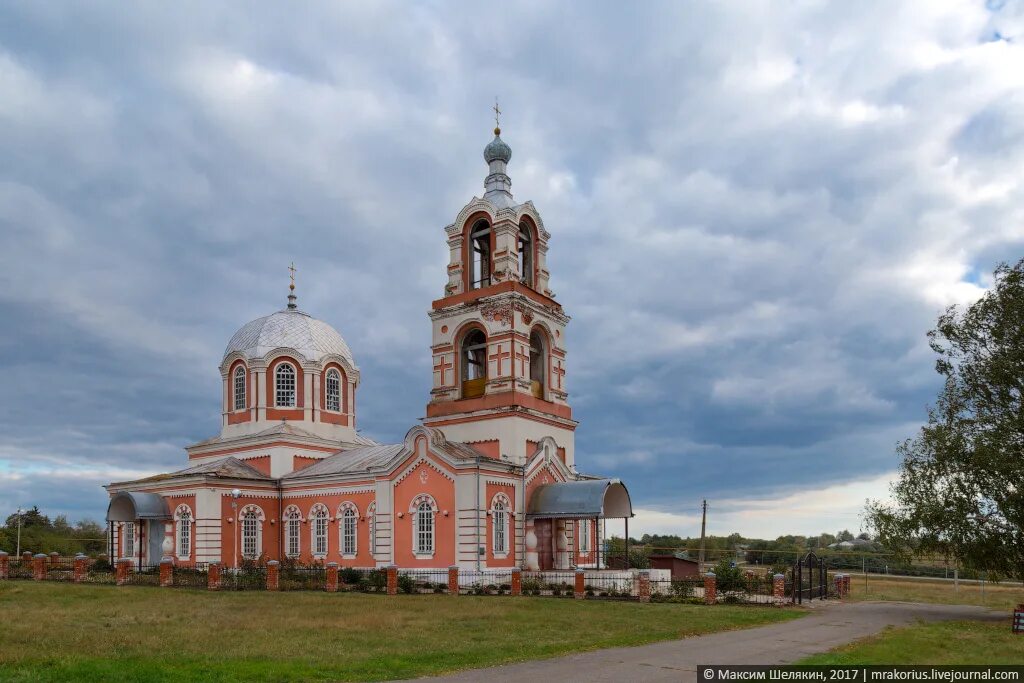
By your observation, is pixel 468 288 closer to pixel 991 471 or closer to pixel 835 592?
pixel 835 592

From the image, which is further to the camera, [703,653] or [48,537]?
[48,537]

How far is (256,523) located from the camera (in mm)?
37750

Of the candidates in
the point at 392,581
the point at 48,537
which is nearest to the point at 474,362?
the point at 392,581

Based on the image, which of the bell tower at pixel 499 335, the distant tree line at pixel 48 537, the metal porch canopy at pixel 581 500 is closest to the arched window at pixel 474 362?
the bell tower at pixel 499 335

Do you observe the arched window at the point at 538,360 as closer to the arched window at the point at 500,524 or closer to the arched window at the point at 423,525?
the arched window at the point at 500,524

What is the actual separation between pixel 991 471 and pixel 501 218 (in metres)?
19.9

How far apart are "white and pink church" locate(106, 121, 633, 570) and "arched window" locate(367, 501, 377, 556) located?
130 mm

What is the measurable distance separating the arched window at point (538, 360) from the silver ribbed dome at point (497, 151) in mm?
7956

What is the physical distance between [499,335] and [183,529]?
52.1ft

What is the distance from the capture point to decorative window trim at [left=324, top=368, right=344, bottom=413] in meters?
42.5

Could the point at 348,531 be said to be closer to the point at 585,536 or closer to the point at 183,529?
the point at 183,529

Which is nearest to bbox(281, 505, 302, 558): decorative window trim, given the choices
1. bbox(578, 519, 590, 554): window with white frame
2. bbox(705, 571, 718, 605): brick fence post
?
bbox(578, 519, 590, 554): window with white frame

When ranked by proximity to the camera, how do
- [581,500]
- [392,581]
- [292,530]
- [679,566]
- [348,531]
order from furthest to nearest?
[679,566], [292,530], [348,531], [581,500], [392,581]

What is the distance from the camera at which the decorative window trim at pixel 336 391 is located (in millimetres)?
42469
